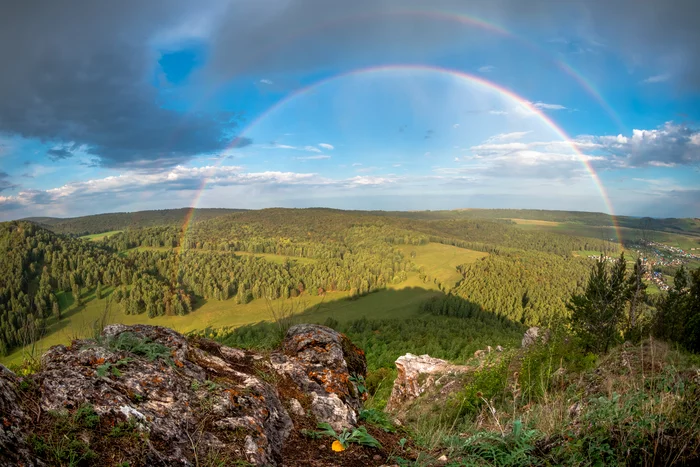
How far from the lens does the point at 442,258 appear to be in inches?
6358

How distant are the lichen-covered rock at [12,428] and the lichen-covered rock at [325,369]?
9.64 ft

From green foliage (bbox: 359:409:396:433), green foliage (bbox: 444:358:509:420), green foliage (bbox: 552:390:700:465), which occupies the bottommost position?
green foliage (bbox: 444:358:509:420)

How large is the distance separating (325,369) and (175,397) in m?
2.63

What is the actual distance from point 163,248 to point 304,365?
185 m

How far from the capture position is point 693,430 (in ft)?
9.78

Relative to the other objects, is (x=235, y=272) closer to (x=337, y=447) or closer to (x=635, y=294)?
(x=635, y=294)

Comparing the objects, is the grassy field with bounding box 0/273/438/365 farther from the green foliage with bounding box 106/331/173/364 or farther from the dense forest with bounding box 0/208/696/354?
the green foliage with bounding box 106/331/173/364

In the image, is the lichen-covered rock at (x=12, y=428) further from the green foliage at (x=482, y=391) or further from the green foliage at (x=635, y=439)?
the green foliage at (x=482, y=391)

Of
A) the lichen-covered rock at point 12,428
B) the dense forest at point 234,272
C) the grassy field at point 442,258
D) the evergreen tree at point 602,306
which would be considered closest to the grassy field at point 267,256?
the dense forest at point 234,272

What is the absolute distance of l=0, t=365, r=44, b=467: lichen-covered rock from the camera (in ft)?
7.52

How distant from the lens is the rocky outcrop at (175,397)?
2910mm

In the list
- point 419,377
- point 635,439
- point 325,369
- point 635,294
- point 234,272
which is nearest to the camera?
point 635,439

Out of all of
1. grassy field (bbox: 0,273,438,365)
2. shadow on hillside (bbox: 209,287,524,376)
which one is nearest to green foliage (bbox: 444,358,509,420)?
shadow on hillside (bbox: 209,287,524,376)

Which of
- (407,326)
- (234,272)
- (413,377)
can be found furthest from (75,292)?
(413,377)
